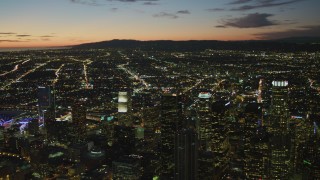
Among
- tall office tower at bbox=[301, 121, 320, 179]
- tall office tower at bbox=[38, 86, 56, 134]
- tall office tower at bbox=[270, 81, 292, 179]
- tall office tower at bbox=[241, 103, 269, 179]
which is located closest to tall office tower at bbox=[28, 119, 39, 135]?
tall office tower at bbox=[38, 86, 56, 134]

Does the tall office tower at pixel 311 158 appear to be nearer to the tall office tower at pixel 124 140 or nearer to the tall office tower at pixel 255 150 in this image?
the tall office tower at pixel 255 150

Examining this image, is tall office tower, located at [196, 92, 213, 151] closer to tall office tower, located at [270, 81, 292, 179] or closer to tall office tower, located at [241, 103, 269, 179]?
tall office tower, located at [241, 103, 269, 179]

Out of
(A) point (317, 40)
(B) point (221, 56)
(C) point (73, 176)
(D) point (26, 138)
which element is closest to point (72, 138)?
(D) point (26, 138)

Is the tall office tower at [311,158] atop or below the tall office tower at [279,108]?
below

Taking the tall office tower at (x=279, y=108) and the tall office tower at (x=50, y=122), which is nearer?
the tall office tower at (x=279, y=108)

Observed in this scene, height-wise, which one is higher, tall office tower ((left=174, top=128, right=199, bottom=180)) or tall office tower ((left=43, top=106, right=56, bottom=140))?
tall office tower ((left=174, top=128, right=199, bottom=180))

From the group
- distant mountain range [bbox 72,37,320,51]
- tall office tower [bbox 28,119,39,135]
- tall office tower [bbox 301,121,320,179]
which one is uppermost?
distant mountain range [bbox 72,37,320,51]

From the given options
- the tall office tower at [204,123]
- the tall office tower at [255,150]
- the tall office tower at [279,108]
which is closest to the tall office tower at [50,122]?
the tall office tower at [204,123]
